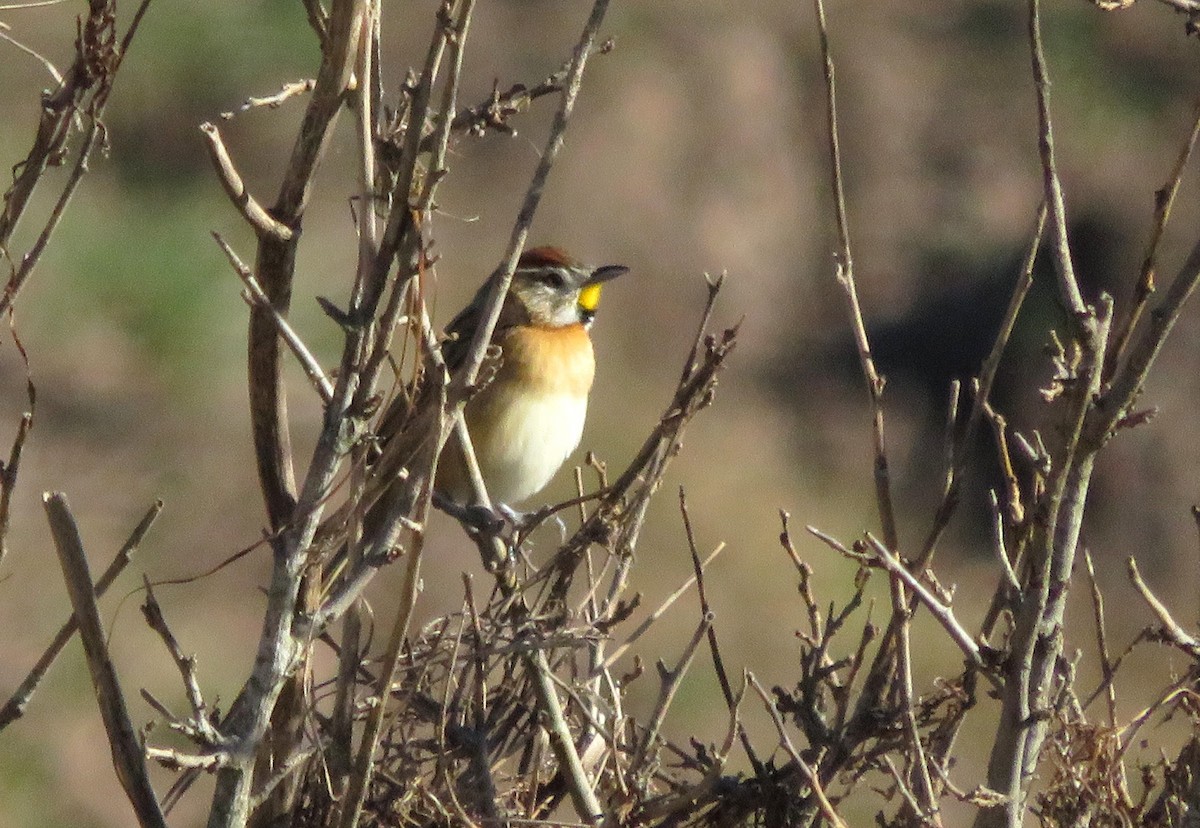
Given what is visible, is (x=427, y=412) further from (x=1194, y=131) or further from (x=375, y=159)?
(x=1194, y=131)

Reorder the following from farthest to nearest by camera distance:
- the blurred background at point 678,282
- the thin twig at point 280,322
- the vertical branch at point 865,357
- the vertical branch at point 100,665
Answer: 1. the blurred background at point 678,282
2. the vertical branch at point 865,357
3. the thin twig at point 280,322
4. the vertical branch at point 100,665

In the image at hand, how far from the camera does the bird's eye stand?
5719 millimetres

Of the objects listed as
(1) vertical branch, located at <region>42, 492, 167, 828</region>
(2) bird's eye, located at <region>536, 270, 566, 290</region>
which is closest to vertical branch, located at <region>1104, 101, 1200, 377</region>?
(1) vertical branch, located at <region>42, 492, 167, 828</region>

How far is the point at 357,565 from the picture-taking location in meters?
2.72

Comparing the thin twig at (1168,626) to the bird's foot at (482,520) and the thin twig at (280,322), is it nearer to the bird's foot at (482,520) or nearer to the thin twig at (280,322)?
the bird's foot at (482,520)

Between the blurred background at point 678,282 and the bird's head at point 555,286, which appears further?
the blurred background at point 678,282

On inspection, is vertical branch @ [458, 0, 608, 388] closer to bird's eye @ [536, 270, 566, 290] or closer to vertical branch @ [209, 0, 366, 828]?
vertical branch @ [209, 0, 366, 828]

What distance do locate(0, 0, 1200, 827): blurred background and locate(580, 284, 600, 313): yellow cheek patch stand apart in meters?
3.24

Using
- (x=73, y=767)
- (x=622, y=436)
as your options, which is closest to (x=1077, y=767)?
(x=73, y=767)

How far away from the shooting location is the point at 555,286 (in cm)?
572

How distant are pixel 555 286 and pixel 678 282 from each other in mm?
7373

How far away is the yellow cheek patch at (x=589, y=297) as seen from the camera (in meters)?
5.77

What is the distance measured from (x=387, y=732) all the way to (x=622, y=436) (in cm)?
760

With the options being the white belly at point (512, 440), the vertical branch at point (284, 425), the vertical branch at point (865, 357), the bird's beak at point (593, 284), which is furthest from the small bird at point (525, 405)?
the vertical branch at point (284, 425)
